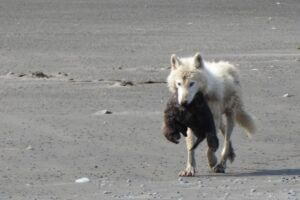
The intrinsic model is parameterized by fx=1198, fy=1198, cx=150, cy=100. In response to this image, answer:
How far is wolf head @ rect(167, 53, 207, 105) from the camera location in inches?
460

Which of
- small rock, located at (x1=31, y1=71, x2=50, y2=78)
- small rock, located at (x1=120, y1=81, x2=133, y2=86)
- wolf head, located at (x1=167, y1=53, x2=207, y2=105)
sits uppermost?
wolf head, located at (x1=167, y1=53, x2=207, y2=105)

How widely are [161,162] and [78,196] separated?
2033 millimetres

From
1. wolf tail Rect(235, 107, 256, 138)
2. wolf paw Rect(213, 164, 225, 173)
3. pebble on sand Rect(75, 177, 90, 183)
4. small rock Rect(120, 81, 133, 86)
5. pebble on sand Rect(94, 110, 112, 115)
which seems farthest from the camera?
small rock Rect(120, 81, 133, 86)

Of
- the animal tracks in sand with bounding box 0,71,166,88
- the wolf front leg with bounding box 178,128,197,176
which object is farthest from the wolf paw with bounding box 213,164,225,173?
the animal tracks in sand with bounding box 0,71,166,88

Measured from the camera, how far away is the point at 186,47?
74.3ft

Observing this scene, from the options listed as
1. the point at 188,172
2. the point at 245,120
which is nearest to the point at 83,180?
the point at 188,172

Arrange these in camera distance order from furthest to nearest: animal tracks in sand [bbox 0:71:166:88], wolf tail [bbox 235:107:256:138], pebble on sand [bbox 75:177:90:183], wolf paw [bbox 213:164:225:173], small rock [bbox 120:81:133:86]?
animal tracks in sand [bbox 0:71:166:88] < small rock [bbox 120:81:133:86] < wolf tail [bbox 235:107:256:138] < wolf paw [bbox 213:164:225:173] < pebble on sand [bbox 75:177:90:183]

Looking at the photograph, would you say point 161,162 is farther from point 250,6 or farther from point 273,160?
point 250,6

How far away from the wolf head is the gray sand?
836mm

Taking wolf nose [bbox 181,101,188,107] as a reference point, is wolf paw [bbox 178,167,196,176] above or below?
below

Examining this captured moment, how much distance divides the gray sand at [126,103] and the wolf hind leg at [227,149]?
11 cm

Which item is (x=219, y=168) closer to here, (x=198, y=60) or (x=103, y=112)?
(x=198, y=60)

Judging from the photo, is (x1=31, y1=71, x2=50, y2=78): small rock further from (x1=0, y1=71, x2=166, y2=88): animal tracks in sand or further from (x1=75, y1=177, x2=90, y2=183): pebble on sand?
(x1=75, y1=177, x2=90, y2=183): pebble on sand

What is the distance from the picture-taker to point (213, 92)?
1223cm
